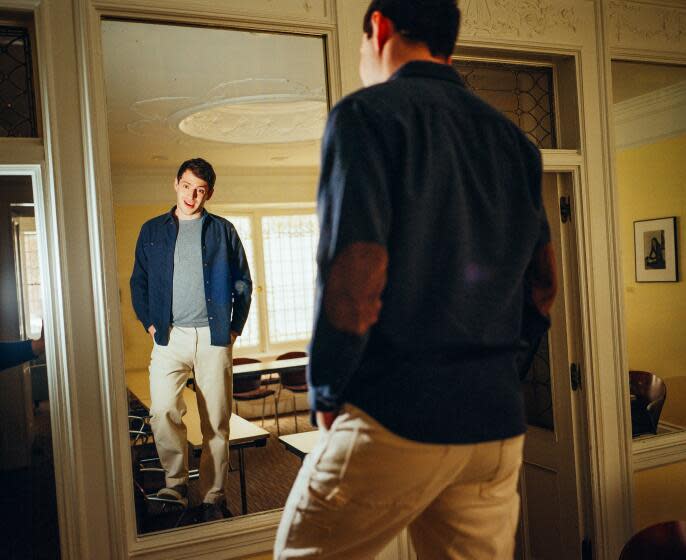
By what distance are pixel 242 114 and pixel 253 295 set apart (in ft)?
2.01

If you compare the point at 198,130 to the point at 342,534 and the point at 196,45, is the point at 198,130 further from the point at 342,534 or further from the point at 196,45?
the point at 342,534

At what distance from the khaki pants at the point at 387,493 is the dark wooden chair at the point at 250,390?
1190 millimetres

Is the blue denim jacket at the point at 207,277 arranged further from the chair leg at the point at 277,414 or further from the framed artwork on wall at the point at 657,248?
the framed artwork on wall at the point at 657,248

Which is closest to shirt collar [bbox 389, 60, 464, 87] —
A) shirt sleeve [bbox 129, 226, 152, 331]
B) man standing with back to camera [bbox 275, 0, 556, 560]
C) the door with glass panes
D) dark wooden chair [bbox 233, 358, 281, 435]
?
man standing with back to camera [bbox 275, 0, 556, 560]

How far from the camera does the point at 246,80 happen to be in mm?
2248

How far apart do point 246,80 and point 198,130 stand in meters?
0.24

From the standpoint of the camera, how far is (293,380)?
7.61ft

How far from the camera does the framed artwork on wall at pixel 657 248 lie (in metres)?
3.29

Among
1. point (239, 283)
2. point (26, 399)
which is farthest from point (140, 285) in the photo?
point (26, 399)

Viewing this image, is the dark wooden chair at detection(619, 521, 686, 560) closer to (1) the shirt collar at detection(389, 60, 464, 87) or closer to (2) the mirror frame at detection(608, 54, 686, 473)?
(2) the mirror frame at detection(608, 54, 686, 473)

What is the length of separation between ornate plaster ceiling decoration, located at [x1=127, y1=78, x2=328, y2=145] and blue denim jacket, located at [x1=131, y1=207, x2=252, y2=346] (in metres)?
0.28

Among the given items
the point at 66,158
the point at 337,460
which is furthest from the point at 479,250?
the point at 66,158

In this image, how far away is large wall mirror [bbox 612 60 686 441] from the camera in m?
3.13

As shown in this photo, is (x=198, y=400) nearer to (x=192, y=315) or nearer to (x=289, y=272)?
(x=192, y=315)
